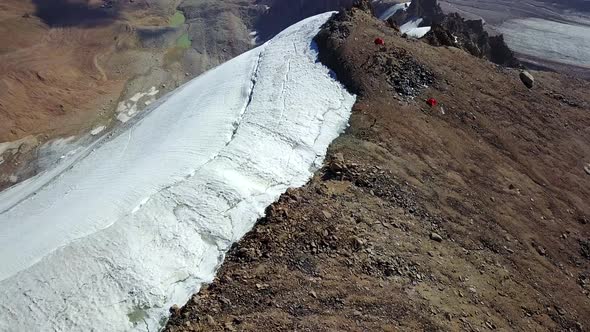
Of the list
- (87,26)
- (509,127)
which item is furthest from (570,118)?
(87,26)

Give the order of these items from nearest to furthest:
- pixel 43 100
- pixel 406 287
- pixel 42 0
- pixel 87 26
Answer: pixel 406 287 < pixel 43 100 < pixel 87 26 < pixel 42 0

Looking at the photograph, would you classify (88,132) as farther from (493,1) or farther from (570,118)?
(493,1)

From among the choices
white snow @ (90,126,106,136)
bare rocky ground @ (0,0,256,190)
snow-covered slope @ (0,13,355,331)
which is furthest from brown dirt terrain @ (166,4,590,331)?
bare rocky ground @ (0,0,256,190)

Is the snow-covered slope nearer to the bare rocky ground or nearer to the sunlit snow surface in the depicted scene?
the bare rocky ground

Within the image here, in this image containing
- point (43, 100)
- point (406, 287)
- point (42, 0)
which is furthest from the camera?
point (42, 0)

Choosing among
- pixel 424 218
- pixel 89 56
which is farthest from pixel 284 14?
pixel 424 218

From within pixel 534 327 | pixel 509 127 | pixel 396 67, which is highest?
pixel 396 67
